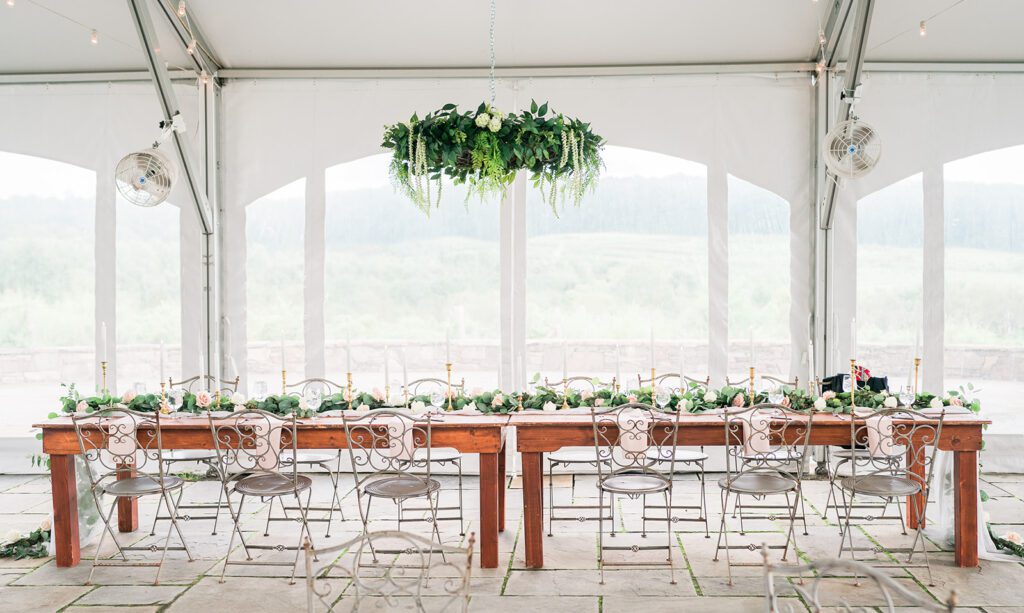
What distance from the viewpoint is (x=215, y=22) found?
21.7ft

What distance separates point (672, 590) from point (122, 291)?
5.36 m

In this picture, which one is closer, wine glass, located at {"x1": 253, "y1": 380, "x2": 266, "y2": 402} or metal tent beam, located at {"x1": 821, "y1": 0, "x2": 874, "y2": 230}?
wine glass, located at {"x1": 253, "y1": 380, "x2": 266, "y2": 402}

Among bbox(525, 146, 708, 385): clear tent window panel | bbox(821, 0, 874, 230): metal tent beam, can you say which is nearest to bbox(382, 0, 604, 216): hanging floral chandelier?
bbox(821, 0, 874, 230): metal tent beam

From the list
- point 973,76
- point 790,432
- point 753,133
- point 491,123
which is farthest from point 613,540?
point 973,76

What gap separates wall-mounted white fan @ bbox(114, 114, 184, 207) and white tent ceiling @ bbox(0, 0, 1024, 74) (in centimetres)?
140

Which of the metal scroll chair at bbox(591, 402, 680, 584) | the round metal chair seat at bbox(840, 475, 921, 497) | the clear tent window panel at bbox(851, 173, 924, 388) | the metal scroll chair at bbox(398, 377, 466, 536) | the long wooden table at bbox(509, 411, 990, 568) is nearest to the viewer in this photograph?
the round metal chair seat at bbox(840, 475, 921, 497)

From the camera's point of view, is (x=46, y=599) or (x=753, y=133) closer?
(x=46, y=599)

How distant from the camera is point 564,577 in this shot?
176 inches

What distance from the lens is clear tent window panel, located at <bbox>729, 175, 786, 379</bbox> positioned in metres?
7.11

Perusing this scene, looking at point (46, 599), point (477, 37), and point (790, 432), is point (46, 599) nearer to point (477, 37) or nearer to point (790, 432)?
point (790, 432)

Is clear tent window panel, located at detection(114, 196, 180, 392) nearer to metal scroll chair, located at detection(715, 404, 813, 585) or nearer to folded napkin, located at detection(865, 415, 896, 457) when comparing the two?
metal scroll chair, located at detection(715, 404, 813, 585)

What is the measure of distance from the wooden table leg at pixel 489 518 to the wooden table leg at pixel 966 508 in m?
2.51

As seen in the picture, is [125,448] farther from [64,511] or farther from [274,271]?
[274,271]

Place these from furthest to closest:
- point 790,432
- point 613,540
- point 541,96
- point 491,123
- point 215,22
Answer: point 541,96, point 215,22, point 613,540, point 790,432, point 491,123
